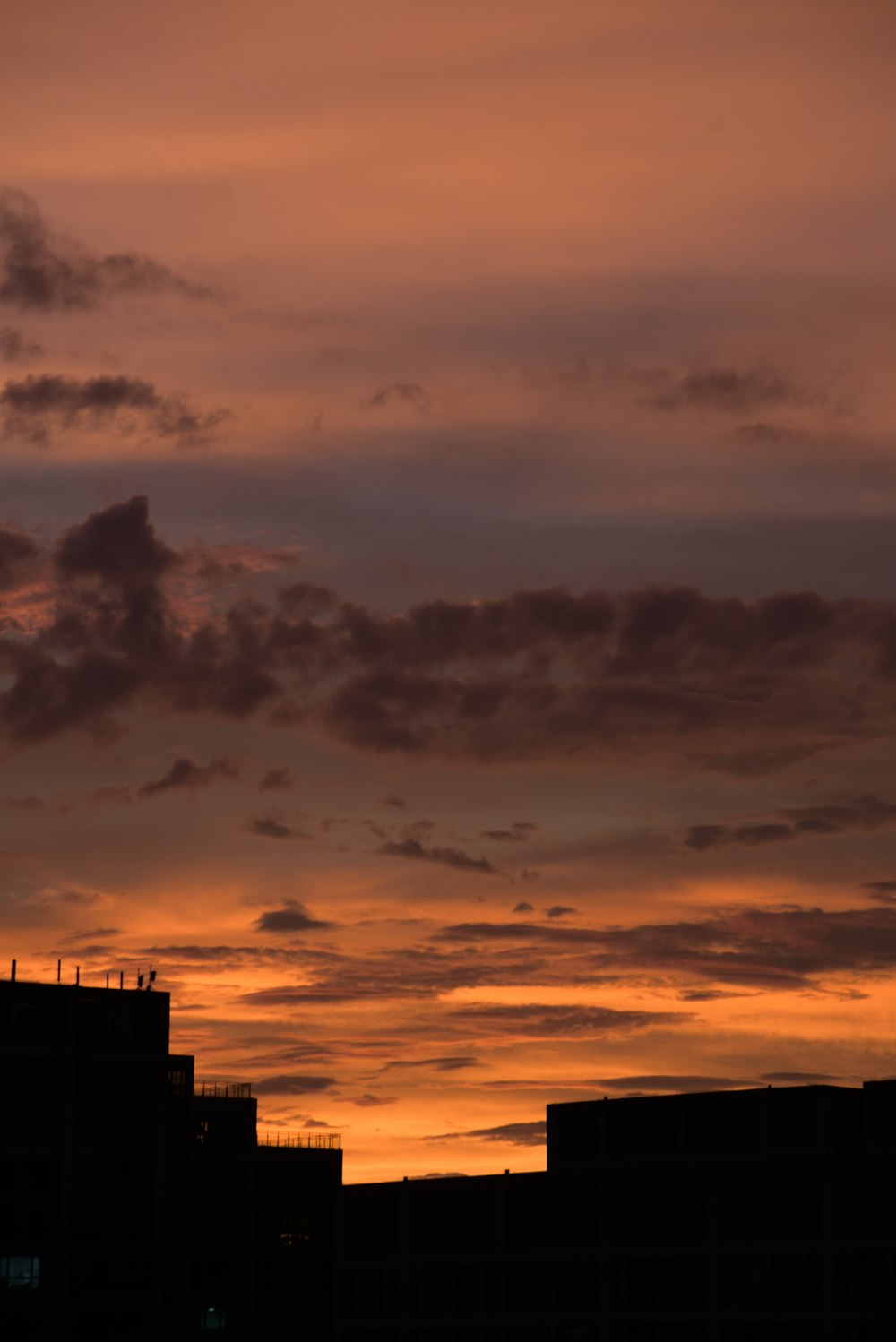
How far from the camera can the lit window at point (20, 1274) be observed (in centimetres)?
18275

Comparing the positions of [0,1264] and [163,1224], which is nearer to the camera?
[0,1264]

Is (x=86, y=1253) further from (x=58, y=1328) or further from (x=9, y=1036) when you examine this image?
(x=9, y=1036)

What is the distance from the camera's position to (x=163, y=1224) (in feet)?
639

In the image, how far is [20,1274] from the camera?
183375 mm

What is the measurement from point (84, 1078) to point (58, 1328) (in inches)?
902

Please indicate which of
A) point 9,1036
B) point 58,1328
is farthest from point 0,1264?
point 9,1036

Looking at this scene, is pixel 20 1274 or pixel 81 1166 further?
pixel 81 1166

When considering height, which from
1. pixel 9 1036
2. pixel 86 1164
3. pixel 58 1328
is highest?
pixel 9 1036

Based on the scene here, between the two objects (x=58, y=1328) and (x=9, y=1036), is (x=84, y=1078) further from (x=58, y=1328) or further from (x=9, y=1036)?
(x=58, y=1328)

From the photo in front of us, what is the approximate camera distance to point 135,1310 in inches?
7431

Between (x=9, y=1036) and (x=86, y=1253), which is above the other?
(x=9, y=1036)

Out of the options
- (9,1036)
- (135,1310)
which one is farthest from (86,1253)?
(9,1036)

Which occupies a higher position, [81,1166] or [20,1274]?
[81,1166]

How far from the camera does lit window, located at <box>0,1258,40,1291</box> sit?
183 m
